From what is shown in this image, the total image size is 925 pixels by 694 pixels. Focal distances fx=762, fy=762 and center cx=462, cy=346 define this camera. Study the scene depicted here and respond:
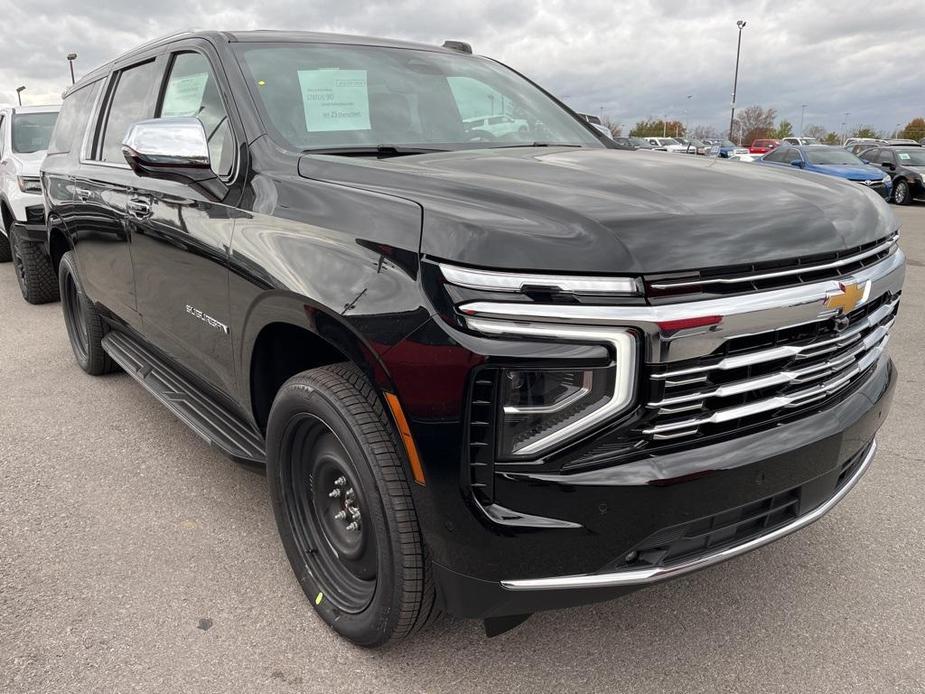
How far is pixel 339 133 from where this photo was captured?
2.79 metres

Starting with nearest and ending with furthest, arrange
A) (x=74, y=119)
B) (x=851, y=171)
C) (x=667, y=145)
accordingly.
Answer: (x=74, y=119), (x=851, y=171), (x=667, y=145)

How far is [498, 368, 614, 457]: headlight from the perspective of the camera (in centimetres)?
172

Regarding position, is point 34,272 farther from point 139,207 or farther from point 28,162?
point 139,207

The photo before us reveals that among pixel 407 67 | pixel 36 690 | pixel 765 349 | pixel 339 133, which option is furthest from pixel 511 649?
pixel 407 67

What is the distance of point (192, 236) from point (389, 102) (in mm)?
936

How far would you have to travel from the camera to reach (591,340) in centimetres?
170

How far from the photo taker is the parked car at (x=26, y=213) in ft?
23.4

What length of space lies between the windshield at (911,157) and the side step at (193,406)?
20.7 meters

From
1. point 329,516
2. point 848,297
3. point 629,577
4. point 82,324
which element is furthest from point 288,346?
point 82,324

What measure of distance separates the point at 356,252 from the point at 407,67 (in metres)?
1.59

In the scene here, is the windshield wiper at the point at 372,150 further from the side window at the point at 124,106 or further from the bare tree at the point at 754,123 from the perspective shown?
the bare tree at the point at 754,123

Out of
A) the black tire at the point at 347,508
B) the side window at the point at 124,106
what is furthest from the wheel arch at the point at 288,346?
the side window at the point at 124,106

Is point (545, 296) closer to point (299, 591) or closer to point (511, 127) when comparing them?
point (299, 591)

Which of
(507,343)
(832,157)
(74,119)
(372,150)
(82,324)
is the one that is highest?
(74,119)
